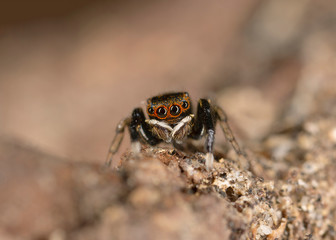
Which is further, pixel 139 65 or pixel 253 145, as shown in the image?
pixel 139 65

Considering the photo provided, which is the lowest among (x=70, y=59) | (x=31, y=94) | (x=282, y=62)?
(x=31, y=94)

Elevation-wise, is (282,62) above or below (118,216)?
above

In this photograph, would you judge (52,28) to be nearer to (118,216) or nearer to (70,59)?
(70,59)

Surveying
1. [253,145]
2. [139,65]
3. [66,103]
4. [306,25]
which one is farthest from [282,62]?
[66,103]

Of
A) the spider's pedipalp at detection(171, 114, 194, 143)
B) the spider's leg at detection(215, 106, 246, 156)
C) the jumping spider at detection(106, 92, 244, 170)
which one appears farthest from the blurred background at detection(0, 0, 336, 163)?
the spider's pedipalp at detection(171, 114, 194, 143)

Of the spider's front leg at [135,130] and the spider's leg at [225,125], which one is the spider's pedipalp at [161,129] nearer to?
the spider's front leg at [135,130]

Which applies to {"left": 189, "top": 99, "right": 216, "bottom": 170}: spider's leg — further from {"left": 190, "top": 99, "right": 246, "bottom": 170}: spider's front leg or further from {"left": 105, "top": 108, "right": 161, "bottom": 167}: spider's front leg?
{"left": 105, "top": 108, "right": 161, "bottom": 167}: spider's front leg

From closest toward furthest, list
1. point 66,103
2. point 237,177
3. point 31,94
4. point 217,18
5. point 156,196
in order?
point 156,196 → point 237,177 → point 66,103 → point 31,94 → point 217,18
